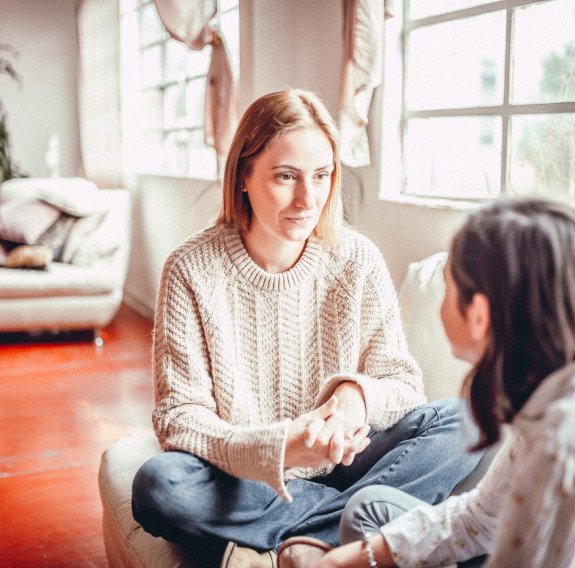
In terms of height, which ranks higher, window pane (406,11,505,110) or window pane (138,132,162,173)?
window pane (406,11,505,110)

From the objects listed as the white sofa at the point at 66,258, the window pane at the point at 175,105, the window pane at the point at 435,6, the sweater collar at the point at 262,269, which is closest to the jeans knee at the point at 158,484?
the sweater collar at the point at 262,269

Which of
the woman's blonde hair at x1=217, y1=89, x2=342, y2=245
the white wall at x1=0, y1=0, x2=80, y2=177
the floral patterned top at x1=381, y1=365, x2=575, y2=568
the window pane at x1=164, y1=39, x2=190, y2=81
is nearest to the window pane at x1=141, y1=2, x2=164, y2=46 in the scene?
the window pane at x1=164, y1=39, x2=190, y2=81

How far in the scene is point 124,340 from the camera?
14.8 ft

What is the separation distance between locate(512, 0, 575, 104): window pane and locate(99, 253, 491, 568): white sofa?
0.53m

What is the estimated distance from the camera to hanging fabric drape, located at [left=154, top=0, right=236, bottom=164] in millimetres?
3691

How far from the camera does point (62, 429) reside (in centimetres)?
308

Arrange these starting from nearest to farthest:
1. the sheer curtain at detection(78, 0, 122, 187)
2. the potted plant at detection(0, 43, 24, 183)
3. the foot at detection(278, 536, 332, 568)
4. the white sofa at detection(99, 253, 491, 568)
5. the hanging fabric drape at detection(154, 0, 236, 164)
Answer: the foot at detection(278, 536, 332, 568)
the white sofa at detection(99, 253, 491, 568)
the hanging fabric drape at detection(154, 0, 236, 164)
the sheer curtain at detection(78, 0, 122, 187)
the potted plant at detection(0, 43, 24, 183)

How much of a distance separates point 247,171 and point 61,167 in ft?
16.3

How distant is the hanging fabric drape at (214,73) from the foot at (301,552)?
8.21 feet

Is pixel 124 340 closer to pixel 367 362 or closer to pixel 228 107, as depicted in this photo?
pixel 228 107

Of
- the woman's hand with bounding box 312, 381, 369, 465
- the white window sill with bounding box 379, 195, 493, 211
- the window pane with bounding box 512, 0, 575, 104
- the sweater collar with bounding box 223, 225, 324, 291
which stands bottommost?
the woman's hand with bounding box 312, 381, 369, 465

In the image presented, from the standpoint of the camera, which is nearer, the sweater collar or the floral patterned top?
the floral patterned top

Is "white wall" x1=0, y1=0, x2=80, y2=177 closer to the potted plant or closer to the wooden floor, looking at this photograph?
the potted plant

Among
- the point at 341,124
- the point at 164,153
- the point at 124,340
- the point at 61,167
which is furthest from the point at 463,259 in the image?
the point at 61,167
